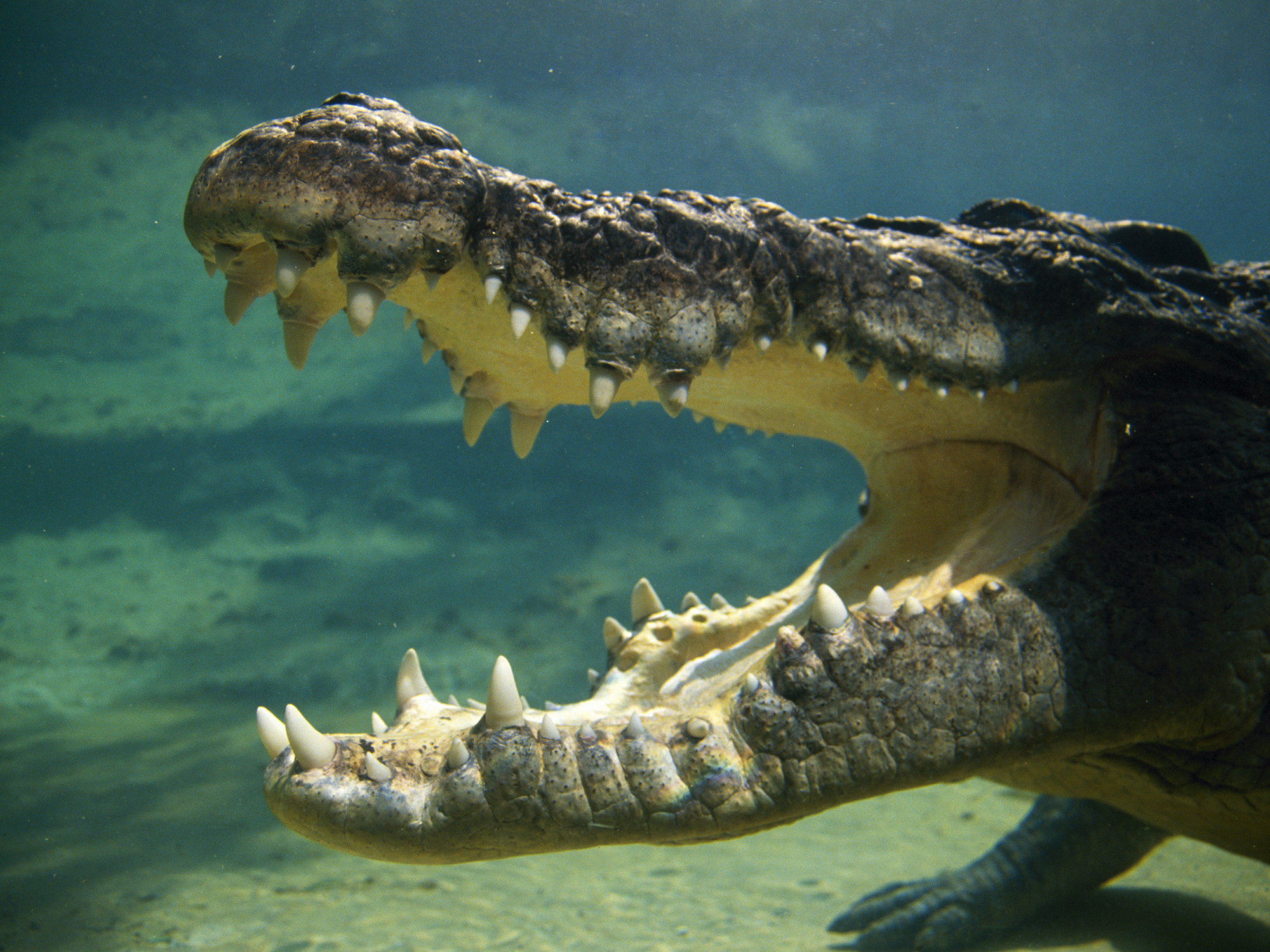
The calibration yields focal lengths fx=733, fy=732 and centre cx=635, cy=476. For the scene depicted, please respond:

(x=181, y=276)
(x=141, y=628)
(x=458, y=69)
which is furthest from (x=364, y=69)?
(x=141, y=628)

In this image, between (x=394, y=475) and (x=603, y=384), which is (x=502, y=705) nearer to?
(x=603, y=384)

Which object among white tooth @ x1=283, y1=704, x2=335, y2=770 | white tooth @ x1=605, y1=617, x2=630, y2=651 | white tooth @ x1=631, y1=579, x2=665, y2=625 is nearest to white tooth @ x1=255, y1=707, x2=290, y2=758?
white tooth @ x1=283, y1=704, x2=335, y2=770

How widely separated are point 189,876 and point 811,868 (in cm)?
272

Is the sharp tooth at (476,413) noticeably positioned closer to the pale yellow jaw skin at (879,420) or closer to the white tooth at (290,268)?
the pale yellow jaw skin at (879,420)

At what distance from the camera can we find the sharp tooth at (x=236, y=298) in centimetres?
145

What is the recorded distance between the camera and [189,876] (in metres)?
3.12

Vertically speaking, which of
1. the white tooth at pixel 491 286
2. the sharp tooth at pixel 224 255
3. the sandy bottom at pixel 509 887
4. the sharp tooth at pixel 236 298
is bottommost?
the sandy bottom at pixel 509 887

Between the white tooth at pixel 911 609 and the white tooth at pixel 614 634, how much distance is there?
3.08 ft

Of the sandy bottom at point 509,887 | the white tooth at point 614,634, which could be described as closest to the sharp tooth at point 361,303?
the white tooth at point 614,634

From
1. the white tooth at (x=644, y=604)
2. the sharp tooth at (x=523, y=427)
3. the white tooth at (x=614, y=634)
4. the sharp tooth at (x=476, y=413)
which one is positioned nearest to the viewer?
the sharp tooth at (x=476, y=413)

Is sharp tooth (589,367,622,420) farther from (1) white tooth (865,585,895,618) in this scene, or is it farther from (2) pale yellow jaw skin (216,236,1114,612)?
(1) white tooth (865,585,895,618)

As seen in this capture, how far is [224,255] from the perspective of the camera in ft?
4.50

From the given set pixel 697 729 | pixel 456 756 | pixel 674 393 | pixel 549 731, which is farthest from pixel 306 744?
pixel 674 393

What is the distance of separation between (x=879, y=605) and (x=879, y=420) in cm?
94
